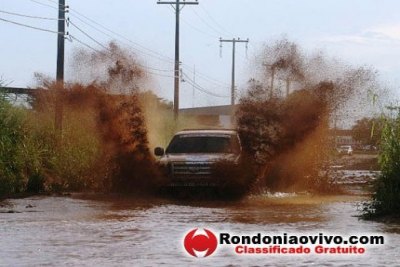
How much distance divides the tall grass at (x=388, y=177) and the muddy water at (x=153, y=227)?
0.57m

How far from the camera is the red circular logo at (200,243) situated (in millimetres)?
14406

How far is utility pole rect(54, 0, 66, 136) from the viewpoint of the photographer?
32.6m

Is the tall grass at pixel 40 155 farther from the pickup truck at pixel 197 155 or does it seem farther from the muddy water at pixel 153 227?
the pickup truck at pixel 197 155

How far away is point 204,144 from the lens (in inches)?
1058

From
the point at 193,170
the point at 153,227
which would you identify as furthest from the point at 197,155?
the point at 153,227

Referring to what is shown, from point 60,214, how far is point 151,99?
12.5 meters

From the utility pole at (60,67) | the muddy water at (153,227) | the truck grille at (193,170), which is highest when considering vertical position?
the utility pole at (60,67)

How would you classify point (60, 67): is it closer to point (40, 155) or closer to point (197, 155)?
point (40, 155)

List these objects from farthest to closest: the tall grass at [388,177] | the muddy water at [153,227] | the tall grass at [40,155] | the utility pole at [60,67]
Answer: the utility pole at [60,67] → the tall grass at [40,155] → the tall grass at [388,177] → the muddy water at [153,227]

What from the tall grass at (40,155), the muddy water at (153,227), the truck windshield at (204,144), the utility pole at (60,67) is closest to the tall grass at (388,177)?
the muddy water at (153,227)

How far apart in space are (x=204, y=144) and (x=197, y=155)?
3.61ft

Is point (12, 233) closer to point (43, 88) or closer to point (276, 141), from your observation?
point (276, 141)

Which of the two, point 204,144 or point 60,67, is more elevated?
point 60,67

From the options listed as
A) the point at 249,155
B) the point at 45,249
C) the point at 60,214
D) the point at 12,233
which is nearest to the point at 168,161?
the point at 249,155
